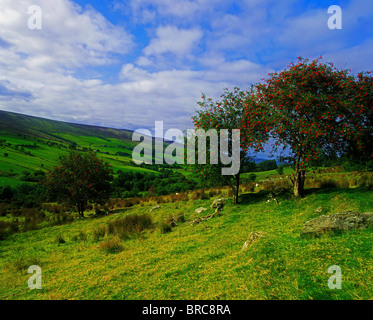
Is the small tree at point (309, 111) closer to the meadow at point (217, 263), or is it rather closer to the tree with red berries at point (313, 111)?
the tree with red berries at point (313, 111)

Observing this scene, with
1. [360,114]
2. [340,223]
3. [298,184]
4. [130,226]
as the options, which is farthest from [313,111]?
[130,226]

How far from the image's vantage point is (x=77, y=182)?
23641 mm

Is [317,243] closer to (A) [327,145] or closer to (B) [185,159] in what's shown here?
(A) [327,145]

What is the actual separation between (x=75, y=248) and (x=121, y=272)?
6.27m

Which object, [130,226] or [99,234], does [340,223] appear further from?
[99,234]

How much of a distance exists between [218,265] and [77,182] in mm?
22471

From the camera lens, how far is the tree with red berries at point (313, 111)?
440 inches

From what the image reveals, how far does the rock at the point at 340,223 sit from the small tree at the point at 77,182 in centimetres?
2315

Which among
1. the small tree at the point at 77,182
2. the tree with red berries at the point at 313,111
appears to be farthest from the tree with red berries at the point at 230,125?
the small tree at the point at 77,182

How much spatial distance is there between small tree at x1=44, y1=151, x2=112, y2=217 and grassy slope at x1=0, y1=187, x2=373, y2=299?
12.9 m

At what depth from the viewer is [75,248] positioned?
11.4m

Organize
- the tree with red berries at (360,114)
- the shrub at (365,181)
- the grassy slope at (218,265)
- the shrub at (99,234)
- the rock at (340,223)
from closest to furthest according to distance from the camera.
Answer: the grassy slope at (218,265)
the rock at (340,223)
the tree with red berries at (360,114)
the shrub at (99,234)
the shrub at (365,181)

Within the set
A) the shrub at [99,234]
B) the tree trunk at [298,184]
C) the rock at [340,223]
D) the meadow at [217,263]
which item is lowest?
the shrub at [99,234]

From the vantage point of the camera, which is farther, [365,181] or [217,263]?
[365,181]
